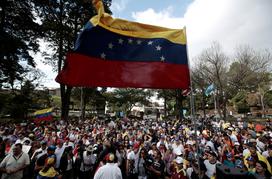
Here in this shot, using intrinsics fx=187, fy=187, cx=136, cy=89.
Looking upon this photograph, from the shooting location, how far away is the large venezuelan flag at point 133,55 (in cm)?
461

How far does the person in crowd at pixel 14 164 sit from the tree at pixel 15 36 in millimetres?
15178

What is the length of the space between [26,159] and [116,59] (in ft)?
12.0

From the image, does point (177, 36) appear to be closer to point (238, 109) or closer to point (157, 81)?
point (157, 81)

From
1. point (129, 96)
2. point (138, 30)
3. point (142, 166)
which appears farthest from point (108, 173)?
point (129, 96)

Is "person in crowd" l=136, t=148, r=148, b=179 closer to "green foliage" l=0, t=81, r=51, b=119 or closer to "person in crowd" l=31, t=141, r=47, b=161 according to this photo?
"person in crowd" l=31, t=141, r=47, b=161

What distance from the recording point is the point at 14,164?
485cm

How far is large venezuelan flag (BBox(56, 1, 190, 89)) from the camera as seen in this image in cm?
461

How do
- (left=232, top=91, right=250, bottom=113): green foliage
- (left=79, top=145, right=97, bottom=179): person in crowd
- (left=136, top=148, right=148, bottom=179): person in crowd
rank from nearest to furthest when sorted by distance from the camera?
(left=136, top=148, right=148, bottom=179): person in crowd
(left=79, top=145, right=97, bottom=179): person in crowd
(left=232, top=91, right=250, bottom=113): green foliage

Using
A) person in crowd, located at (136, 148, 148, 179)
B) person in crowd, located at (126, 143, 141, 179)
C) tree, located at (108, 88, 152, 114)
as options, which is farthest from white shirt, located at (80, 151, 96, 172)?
tree, located at (108, 88, 152, 114)

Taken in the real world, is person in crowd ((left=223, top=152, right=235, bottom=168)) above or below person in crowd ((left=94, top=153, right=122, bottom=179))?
below

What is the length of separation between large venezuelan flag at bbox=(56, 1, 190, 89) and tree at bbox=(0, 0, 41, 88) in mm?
16162

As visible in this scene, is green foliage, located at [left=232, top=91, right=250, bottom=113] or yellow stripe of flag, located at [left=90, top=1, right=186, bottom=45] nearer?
yellow stripe of flag, located at [left=90, top=1, right=186, bottom=45]

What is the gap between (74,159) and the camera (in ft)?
22.3

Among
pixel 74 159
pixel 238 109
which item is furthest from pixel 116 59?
pixel 238 109
